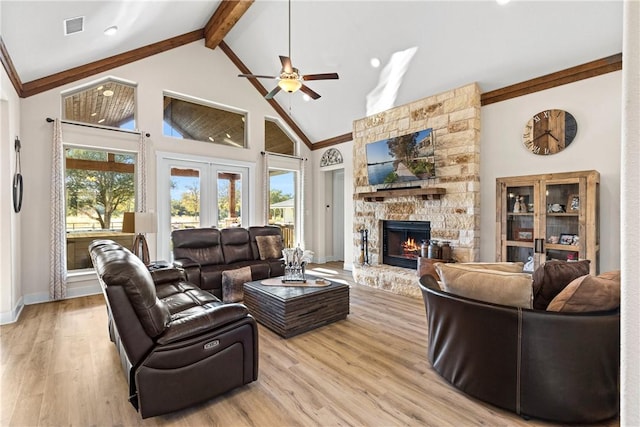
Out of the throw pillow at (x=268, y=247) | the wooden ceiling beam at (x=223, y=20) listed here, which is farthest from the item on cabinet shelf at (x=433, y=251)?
the wooden ceiling beam at (x=223, y=20)

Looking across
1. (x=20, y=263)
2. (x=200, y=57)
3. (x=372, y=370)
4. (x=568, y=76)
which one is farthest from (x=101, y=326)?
(x=568, y=76)

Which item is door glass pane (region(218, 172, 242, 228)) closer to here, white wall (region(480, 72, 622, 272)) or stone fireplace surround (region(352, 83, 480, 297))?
stone fireplace surround (region(352, 83, 480, 297))

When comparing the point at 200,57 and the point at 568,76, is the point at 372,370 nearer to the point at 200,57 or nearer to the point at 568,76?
the point at 568,76

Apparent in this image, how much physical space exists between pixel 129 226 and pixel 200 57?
3664 mm

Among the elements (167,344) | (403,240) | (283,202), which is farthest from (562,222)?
(283,202)

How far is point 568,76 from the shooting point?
3832 mm

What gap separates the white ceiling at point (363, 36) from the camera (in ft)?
10.8

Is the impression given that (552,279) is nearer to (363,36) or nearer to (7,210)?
(363,36)

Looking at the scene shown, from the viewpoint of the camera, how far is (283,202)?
7.33 metres

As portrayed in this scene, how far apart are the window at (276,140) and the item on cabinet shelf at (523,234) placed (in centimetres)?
493

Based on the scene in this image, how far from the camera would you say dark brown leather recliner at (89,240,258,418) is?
5.80 feet

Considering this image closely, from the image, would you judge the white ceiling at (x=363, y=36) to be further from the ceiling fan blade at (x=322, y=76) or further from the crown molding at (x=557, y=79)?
the ceiling fan blade at (x=322, y=76)

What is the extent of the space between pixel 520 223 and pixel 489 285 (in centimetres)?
266

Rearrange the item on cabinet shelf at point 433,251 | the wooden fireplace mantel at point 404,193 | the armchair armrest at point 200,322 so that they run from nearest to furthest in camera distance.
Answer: the armchair armrest at point 200,322 < the item on cabinet shelf at point 433,251 < the wooden fireplace mantel at point 404,193
